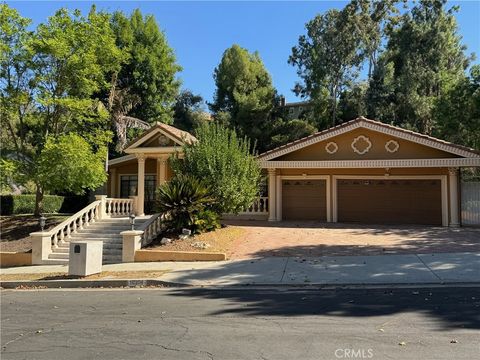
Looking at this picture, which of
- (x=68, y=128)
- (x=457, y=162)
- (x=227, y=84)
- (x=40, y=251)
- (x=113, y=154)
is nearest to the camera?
(x=40, y=251)

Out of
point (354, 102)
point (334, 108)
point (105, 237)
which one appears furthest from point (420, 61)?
point (105, 237)

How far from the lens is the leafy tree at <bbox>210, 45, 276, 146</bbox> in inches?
1387

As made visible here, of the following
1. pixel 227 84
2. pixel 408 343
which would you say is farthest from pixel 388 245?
pixel 227 84

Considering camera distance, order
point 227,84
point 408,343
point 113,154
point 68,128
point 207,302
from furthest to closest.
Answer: point 227,84, point 113,154, point 68,128, point 207,302, point 408,343

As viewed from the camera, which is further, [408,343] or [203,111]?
[203,111]

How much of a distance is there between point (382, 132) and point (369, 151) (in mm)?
958

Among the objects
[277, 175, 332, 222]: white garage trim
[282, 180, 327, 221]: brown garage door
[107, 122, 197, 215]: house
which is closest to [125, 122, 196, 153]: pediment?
[107, 122, 197, 215]: house

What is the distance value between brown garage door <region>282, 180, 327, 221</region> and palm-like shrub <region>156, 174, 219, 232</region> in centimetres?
600

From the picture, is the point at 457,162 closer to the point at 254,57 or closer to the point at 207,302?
the point at 207,302

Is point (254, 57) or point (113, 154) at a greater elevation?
point (254, 57)

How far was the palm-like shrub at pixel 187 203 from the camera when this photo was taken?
51.5 ft

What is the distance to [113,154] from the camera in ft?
103

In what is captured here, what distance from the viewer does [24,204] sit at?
27.1 meters

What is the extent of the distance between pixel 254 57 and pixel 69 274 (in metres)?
30.7
